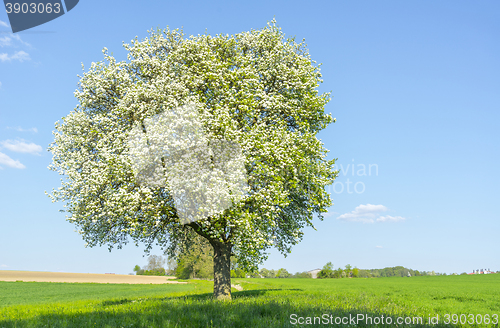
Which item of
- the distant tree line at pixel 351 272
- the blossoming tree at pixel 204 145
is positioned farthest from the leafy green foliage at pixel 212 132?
the distant tree line at pixel 351 272

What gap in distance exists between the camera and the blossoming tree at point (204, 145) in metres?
17.4

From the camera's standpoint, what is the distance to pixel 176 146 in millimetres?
17375

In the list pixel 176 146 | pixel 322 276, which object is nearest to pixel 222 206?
pixel 176 146

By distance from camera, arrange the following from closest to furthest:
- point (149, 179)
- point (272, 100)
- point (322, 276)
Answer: point (149, 179) → point (272, 100) → point (322, 276)

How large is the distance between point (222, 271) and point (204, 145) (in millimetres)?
8291

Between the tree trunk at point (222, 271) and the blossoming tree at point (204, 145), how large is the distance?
0.06 metres

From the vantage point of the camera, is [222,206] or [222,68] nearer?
[222,206]

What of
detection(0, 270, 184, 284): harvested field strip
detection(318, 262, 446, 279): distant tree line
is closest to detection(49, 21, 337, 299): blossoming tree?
detection(0, 270, 184, 284): harvested field strip

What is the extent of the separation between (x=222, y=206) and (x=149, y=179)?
4.47m

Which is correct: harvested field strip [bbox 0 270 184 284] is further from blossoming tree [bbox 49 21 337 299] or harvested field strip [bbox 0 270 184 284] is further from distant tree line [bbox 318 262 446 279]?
blossoming tree [bbox 49 21 337 299]

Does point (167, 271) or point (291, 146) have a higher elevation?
point (291, 146)

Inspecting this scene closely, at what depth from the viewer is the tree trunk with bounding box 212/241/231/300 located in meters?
20.1

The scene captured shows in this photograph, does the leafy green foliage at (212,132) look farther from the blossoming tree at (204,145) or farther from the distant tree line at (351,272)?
the distant tree line at (351,272)

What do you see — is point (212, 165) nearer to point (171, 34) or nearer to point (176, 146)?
point (176, 146)
